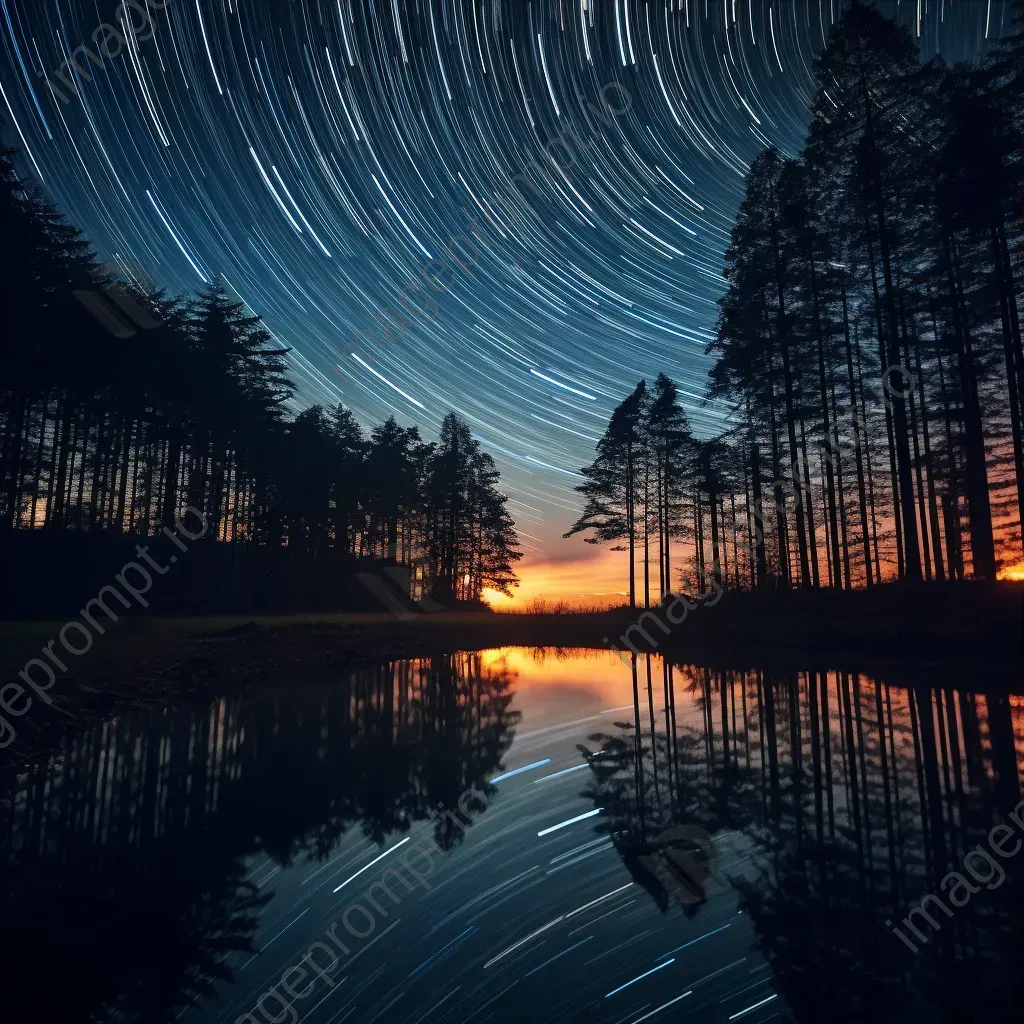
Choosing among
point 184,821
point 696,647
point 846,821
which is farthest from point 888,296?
point 184,821

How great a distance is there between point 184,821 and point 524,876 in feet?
10.6

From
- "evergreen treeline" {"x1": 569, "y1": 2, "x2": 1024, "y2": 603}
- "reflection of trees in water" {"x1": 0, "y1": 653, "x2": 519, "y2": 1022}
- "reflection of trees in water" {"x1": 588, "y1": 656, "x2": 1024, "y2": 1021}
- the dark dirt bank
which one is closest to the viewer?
"reflection of trees in water" {"x1": 588, "y1": 656, "x2": 1024, "y2": 1021}

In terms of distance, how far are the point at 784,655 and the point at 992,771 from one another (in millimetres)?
11281

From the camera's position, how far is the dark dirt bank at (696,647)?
11.0 m

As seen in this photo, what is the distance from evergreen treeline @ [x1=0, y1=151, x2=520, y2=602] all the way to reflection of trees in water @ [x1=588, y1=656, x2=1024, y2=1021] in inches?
868

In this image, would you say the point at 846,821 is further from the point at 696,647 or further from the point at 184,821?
the point at 696,647

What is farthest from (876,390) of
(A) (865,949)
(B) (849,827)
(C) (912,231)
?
(A) (865,949)

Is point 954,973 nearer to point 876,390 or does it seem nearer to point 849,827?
point 849,827

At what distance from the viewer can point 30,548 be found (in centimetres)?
2344

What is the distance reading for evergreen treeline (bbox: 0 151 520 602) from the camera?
22.1m

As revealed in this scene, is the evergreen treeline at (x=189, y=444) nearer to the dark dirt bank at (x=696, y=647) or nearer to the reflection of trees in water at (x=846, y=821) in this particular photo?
the dark dirt bank at (x=696, y=647)

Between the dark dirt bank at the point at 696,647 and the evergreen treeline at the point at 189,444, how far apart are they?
10.8 m

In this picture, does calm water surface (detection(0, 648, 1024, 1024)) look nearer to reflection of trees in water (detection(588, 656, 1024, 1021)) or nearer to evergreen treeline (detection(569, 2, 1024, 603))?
reflection of trees in water (detection(588, 656, 1024, 1021))

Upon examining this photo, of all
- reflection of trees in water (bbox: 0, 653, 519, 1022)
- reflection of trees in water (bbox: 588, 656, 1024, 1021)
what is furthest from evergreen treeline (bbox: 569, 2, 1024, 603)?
reflection of trees in water (bbox: 0, 653, 519, 1022)
